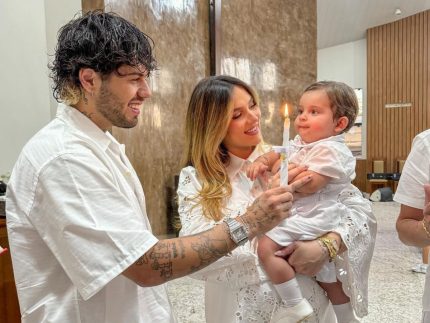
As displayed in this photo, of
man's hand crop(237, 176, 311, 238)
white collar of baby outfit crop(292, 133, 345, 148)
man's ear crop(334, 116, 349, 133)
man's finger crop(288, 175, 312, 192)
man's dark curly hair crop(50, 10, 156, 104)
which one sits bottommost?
man's hand crop(237, 176, 311, 238)

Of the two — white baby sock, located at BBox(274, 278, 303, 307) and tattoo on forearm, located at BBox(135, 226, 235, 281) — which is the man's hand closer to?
tattoo on forearm, located at BBox(135, 226, 235, 281)

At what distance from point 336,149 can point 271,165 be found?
244 millimetres

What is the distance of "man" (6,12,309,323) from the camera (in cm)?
88

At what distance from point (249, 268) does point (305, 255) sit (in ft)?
0.64

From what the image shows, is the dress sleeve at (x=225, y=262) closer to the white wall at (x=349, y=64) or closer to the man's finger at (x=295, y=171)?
the man's finger at (x=295, y=171)

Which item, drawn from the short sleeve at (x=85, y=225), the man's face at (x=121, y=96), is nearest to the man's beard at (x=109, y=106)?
the man's face at (x=121, y=96)

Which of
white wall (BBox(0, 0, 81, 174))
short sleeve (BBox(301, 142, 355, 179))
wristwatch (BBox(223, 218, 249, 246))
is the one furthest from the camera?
white wall (BBox(0, 0, 81, 174))

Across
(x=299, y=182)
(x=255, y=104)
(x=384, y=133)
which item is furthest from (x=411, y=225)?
(x=384, y=133)

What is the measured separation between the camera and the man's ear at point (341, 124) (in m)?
1.61

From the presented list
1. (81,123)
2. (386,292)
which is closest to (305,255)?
(81,123)

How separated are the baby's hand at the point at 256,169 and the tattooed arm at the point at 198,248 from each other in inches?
14.0

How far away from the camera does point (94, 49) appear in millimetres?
1067

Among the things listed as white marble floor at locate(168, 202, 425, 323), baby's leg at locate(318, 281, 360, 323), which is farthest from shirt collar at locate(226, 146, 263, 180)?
white marble floor at locate(168, 202, 425, 323)

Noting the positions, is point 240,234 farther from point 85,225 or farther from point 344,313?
point 344,313
